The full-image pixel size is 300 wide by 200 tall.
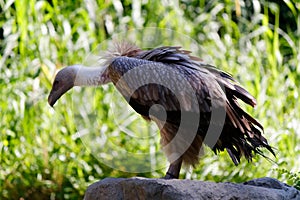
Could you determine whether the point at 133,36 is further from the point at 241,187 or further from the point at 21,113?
the point at 241,187

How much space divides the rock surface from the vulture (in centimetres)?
35

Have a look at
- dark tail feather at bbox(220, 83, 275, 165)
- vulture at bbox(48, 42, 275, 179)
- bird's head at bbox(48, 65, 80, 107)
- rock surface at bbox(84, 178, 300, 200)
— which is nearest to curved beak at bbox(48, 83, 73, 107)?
bird's head at bbox(48, 65, 80, 107)

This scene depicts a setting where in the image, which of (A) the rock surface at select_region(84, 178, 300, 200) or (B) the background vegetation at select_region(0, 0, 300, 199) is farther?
(B) the background vegetation at select_region(0, 0, 300, 199)

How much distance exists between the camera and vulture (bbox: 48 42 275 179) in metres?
4.36

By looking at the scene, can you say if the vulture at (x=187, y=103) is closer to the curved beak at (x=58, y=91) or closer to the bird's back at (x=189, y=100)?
the bird's back at (x=189, y=100)

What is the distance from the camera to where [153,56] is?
4.60 meters

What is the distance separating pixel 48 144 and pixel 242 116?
2793 mm

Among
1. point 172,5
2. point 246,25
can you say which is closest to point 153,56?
point 172,5

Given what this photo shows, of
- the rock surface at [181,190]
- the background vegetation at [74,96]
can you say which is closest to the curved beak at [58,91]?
the rock surface at [181,190]

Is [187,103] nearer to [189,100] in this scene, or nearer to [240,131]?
[189,100]

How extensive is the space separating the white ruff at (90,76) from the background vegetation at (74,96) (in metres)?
1.77

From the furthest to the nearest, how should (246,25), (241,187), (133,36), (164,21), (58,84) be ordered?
(246,25)
(164,21)
(133,36)
(58,84)
(241,187)

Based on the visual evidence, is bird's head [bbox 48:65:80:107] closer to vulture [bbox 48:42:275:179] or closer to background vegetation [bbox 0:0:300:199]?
vulture [bbox 48:42:275:179]

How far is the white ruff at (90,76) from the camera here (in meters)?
4.76
